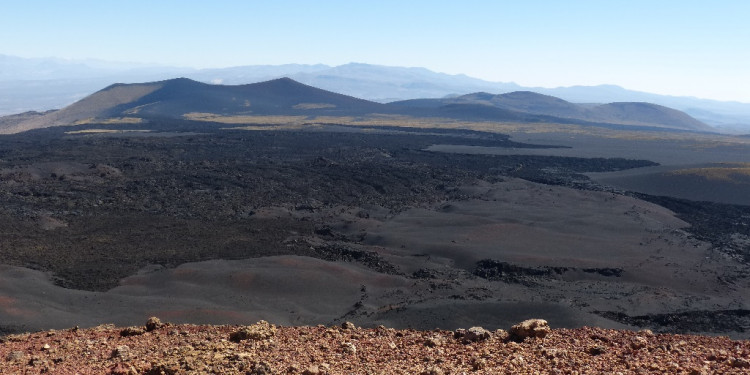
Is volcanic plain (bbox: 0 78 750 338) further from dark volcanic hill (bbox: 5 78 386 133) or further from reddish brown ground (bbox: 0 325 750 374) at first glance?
dark volcanic hill (bbox: 5 78 386 133)

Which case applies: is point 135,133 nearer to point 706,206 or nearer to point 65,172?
point 65,172

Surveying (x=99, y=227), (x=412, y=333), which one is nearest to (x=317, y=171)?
(x=99, y=227)

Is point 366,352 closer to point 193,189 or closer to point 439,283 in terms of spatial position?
point 439,283

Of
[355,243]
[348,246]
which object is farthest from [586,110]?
[348,246]

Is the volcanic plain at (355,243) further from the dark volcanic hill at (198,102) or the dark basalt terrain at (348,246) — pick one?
the dark volcanic hill at (198,102)

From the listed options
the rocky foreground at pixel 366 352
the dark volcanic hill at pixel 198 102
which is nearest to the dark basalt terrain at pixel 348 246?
the rocky foreground at pixel 366 352
